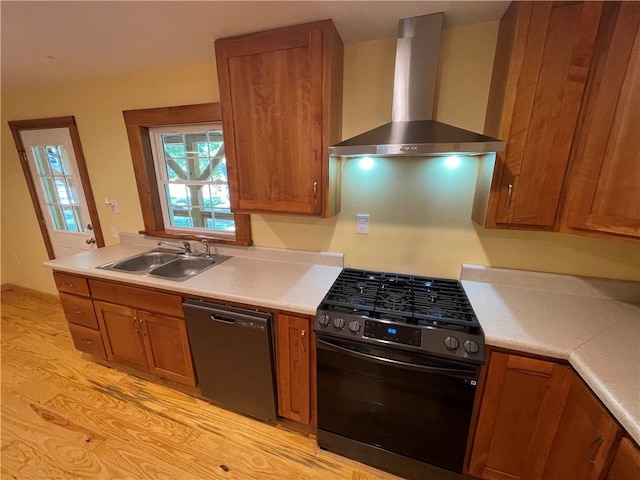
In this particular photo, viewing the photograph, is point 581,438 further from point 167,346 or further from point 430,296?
point 167,346

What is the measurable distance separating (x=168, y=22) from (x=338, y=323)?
1742mm

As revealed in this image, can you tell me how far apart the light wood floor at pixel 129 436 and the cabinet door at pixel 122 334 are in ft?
0.73

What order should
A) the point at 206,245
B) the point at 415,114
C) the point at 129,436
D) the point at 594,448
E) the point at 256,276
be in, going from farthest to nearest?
the point at 206,245
the point at 256,276
the point at 129,436
the point at 415,114
the point at 594,448

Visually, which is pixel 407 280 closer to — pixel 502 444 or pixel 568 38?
pixel 502 444

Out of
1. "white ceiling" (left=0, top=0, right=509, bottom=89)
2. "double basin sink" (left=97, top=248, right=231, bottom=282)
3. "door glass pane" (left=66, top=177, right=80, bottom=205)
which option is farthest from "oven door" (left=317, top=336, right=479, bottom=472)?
"door glass pane" (left=66, top=177, right=80, bottom=205)

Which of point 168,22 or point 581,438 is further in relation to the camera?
point 168,22

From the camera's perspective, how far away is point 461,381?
3.63ft

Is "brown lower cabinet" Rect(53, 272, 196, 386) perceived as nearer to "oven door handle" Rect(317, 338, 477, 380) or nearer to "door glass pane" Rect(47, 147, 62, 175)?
"oven door handle" Rect(317, 338, 477, 380)

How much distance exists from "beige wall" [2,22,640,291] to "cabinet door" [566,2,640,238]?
1.35 feet

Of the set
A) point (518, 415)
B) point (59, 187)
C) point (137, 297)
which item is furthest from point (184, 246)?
point (518, 415)

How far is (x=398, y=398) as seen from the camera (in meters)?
1.22

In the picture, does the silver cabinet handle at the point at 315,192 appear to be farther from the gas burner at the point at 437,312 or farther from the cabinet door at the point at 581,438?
the cabinet door at the point at 581,438

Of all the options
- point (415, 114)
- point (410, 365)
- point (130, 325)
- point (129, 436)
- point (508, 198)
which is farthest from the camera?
point (130, 325)

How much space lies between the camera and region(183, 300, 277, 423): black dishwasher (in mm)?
1417
